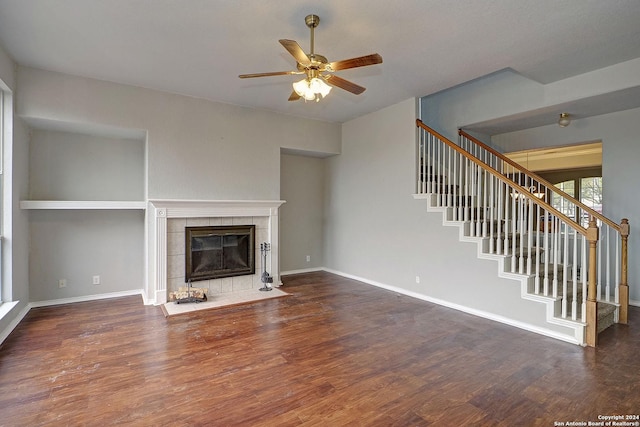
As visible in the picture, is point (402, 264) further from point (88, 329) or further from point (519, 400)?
point (88, 329)

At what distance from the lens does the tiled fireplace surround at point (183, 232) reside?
4.56m

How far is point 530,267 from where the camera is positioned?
376 cm

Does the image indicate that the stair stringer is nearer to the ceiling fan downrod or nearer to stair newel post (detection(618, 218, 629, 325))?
stair newel post (detection(618, 218, 629, 325))

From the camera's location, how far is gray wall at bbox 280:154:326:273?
21.4 feet

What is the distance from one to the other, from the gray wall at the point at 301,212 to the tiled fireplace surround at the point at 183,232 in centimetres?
98

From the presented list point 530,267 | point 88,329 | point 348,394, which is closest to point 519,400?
point 348,394

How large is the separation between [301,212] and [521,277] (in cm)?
410

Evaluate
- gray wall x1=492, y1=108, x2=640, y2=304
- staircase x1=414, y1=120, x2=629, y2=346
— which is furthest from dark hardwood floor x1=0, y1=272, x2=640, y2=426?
gray wall x1=492, y1=108, x2=640, y2=304

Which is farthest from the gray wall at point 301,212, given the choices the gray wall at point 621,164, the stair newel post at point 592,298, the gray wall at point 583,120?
the stair newel post at point 592,298

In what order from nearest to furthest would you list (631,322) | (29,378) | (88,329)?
(29,378) < (88,329) < (631,322)

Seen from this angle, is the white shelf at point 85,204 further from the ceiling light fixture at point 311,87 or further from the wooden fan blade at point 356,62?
the wooden fan blade at point 356,62

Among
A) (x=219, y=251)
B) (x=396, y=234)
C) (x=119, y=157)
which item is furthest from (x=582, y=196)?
(x=119, y=157)

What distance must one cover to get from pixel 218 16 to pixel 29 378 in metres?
3.38

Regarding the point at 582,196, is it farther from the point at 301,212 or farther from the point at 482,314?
the point at 301,212
